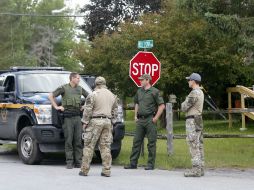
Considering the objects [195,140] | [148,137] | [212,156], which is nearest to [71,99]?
[148,137]

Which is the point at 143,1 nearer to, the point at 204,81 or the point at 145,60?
the point at 204,81

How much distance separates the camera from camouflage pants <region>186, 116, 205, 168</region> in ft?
34.9

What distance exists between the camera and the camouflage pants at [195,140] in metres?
10.6

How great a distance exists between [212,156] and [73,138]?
140 inches

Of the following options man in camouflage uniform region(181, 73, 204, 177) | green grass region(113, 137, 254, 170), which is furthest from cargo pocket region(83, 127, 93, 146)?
green grass region(113, 137, 254, 170)

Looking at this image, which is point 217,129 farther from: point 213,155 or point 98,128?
point 98,128

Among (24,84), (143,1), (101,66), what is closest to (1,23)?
(143,1)

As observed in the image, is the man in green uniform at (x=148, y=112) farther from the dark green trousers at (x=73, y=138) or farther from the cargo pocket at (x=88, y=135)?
the cargo pocket at (x=88, y=135)

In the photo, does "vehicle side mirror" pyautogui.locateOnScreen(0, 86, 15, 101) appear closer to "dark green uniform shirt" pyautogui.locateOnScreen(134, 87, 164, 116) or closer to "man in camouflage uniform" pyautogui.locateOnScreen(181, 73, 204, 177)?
"dark green uniform shirt" pyautogui.locateOnScreen(134, 87, 164, 116)

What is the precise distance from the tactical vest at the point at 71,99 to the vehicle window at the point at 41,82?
1459 mm

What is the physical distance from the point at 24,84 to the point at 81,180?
4076 millimetres

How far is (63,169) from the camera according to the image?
11.8m

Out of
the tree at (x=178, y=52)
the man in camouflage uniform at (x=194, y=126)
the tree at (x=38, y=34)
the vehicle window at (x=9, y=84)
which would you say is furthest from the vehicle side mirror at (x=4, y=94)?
the tree at (x=38, y=34)

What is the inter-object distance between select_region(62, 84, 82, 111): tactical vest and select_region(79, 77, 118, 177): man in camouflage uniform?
1.16m
